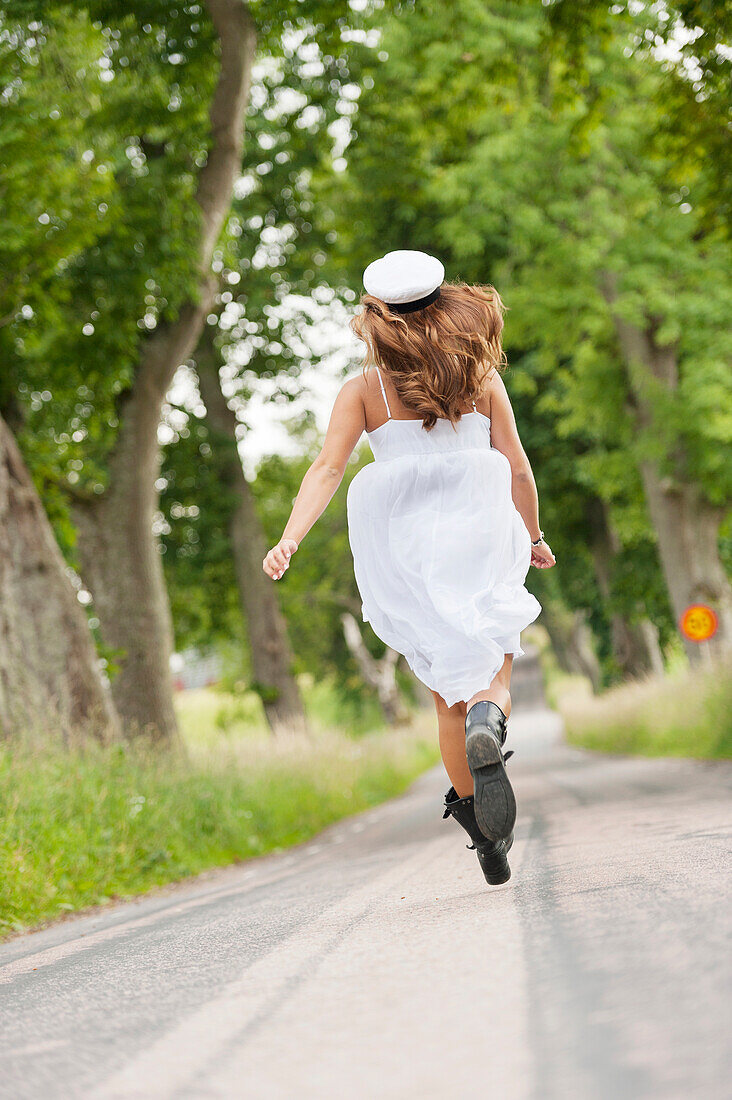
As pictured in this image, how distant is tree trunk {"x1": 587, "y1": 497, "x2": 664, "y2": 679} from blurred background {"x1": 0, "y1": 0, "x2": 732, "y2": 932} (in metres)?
0.06

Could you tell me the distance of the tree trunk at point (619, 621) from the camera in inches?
1034

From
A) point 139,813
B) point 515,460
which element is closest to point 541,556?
point 515,460

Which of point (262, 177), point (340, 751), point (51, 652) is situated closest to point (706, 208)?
point (51, 652)

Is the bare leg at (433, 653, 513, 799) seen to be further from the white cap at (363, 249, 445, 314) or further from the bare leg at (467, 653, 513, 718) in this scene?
the white cap at (363, 249, 445, 314)

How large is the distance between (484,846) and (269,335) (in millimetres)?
19986

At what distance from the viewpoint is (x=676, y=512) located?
19.0 meters

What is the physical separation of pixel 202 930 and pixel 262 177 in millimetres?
18686

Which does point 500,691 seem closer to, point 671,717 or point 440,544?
point 440,544

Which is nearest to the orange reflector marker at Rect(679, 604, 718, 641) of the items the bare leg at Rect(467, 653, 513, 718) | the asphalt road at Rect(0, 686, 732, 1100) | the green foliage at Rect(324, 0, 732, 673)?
the green foliage at Rect(324, 0, 732, 673)

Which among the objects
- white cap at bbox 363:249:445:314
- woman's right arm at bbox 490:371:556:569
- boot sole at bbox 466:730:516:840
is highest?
white cap at bbox 363:249:445:314

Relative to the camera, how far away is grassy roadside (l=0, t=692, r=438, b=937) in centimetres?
716

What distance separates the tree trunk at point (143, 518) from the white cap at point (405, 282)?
9213mm

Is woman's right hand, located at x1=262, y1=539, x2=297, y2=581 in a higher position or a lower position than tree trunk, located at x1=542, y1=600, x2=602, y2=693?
lower

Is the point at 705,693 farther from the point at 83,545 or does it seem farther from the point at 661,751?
the point at 83,545
